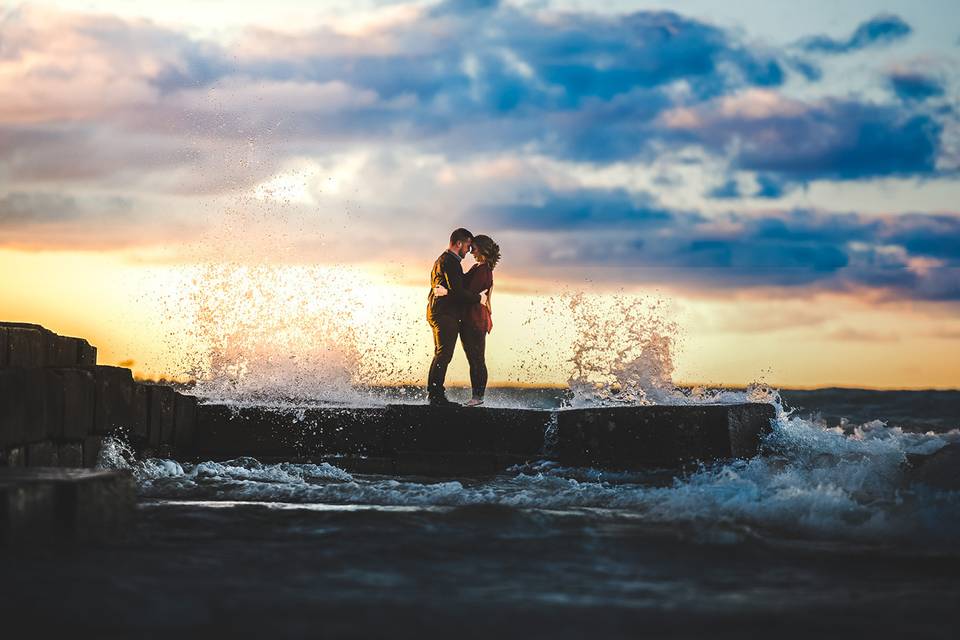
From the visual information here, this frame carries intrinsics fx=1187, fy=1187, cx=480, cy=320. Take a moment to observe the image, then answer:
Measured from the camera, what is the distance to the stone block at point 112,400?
9.77 m

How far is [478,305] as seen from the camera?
39.4 feet

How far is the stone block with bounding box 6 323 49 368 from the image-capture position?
898cm

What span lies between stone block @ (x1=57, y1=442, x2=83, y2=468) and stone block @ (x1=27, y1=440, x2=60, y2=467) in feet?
0.16

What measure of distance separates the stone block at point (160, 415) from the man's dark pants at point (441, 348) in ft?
8.45

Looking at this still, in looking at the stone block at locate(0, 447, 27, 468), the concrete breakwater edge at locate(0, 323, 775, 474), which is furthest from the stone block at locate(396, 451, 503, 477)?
the stone block at locate(0, 447, 27, 468)

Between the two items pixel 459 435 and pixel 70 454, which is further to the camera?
pixel 459 435

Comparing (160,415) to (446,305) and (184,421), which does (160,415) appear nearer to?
(184,421)

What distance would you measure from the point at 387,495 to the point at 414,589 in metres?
3.75

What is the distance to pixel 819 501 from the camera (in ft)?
26.5

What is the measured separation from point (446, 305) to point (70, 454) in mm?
4155

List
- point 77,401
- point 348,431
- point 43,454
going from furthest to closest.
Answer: point 348,431 → point 77,401 → point 43,454

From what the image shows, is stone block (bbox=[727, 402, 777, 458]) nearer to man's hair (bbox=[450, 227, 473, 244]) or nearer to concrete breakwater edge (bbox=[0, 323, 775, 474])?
concrete breakwater edge (bbox=[0, 323, 775, 474])

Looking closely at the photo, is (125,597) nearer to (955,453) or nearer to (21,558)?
(21,558)

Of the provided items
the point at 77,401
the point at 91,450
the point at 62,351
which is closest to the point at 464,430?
the point at 91,450
